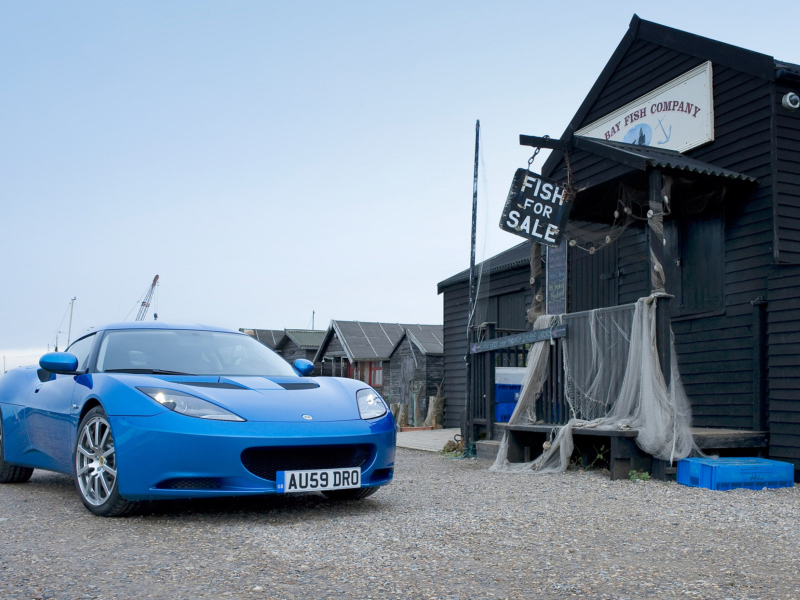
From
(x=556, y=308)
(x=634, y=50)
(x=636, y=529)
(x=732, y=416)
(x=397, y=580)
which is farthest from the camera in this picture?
(x=556, y=308)

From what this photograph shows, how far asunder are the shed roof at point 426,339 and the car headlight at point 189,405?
17989 millimetres

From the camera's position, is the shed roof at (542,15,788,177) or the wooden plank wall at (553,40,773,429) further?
the shed roof at (542,15,788,177)

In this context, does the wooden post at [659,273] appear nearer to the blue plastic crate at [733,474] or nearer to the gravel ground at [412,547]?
the blue plastic crate at [733,474]

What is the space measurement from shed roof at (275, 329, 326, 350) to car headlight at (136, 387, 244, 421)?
31.7 m

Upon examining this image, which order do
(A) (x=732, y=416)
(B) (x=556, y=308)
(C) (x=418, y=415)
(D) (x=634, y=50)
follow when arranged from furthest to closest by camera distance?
(C) (x=418, y=415), (B) (x=556, y=308), (D) (x=634, y=50), (A) (x=732, y=416)

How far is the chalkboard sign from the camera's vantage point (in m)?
11.6

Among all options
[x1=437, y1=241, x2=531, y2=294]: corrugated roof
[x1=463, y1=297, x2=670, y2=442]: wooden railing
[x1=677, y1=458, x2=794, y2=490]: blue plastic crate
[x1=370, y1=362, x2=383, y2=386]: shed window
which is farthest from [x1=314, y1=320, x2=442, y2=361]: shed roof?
[x1=677, y1=458, x2=794, y2=490]: blue plastic crate

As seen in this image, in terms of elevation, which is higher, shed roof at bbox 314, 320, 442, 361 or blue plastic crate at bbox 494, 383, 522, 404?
shed roof at bbox 314, 320, 442, 361

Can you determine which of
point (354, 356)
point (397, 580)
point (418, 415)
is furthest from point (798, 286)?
point (354, 356)

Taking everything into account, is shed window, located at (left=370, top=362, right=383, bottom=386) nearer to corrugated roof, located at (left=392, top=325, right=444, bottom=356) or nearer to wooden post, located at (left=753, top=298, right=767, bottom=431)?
corrugated roof, located at (left=392, top=325, right=444, bottom=356)

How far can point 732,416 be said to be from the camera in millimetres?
8148

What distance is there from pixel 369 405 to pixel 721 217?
562 cm

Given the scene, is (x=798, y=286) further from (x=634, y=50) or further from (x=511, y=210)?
(x=634, y=50)

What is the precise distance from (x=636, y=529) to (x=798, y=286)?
13.8 ft
